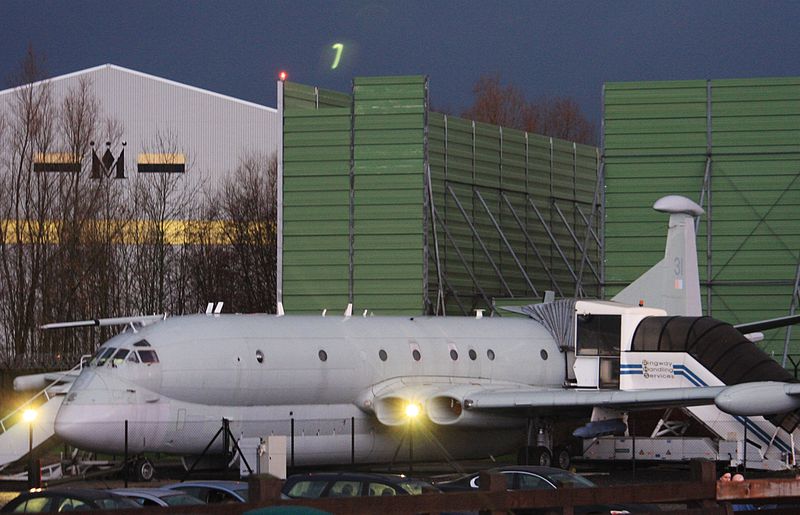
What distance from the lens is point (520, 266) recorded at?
5378cm

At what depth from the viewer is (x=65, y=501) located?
627 inches

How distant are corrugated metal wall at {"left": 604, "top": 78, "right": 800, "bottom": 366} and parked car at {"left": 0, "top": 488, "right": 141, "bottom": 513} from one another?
33083mm

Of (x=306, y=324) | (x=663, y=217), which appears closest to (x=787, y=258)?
(x=663, y=217)

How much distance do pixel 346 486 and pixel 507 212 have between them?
1510 inches

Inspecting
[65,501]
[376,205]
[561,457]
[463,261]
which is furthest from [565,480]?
[463,261]

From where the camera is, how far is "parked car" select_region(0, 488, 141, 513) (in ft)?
51.8

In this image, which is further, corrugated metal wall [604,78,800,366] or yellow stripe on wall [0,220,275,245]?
yellow stripe on wall [0,220,275,245]

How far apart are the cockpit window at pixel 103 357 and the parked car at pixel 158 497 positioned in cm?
1306

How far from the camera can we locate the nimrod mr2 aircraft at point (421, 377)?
29953mm

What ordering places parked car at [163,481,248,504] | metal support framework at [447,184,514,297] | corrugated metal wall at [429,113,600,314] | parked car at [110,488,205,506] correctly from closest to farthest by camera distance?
parked car at [110,488,205,506] → parked car at [163,481,248,504] → corrugated metal wall at [429,113,600,314] → metal support framework at [447,184,514,297]

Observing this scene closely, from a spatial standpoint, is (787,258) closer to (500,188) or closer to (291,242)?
(500,188)

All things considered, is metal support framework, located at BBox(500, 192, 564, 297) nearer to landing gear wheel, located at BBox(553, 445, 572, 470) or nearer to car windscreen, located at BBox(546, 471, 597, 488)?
landing gear wheel, located at BBox(553, 445, 572, 470)

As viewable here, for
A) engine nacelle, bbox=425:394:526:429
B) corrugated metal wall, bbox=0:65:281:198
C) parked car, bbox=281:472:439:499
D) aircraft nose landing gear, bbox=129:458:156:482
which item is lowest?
aircraft nose landing gear, bbox=129:458:156:482

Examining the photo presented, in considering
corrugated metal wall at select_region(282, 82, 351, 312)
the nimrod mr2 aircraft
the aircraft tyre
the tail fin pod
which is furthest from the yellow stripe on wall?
the aircraft tyre
